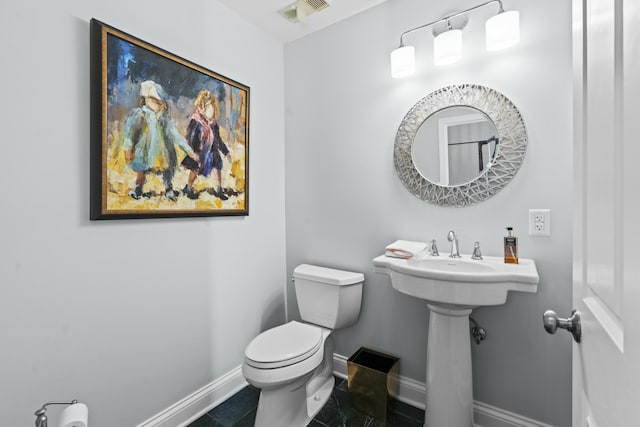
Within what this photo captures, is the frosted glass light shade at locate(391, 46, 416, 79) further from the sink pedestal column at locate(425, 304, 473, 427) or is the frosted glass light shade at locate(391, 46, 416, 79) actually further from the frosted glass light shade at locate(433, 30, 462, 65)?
the sink pedestal column at locate(425, 304, 473, 427)

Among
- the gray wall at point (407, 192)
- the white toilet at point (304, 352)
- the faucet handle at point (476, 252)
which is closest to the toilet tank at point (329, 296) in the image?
the white toilet at point (304, 352)

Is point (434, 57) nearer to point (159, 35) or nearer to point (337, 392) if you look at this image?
point (159, 35)

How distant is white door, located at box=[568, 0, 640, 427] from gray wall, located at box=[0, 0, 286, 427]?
5.27 ft

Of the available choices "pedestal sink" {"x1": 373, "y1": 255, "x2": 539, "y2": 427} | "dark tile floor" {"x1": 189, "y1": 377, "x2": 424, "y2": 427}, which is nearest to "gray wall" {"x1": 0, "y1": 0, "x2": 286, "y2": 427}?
"dark tile floor" {"x1": 189, "y1": 377, "x2": 424, "y2": 427}

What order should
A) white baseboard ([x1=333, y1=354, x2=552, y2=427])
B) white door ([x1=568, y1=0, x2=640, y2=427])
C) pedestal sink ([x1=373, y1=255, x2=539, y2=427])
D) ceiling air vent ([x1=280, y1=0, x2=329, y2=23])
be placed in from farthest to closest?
ceiling air vent ([x1=280, y1=0, x2=329, y2=23])
white baseboard ([x1=333, y1=354, x2=552, y2=427])
pedestal sink ([x1=373, y1=255, x2=539, y2=427])
white door ([x1=568, y1=0, x2=640, y2=427])

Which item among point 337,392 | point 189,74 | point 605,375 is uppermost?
point 189,74

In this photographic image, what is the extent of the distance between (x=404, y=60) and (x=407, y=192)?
722 millimetres

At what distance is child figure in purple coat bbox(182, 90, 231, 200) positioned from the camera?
5.21ft

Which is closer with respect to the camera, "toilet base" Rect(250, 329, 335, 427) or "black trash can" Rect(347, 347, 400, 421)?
"toilet base" Rect(250, 329, 335, 427)

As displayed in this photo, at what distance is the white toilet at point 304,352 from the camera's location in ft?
4.40

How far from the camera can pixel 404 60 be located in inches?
63.4

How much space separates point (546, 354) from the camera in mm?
1354

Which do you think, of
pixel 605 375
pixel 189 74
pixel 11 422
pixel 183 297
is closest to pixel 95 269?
pixel 183 297

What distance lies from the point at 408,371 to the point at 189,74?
2.07 meters
